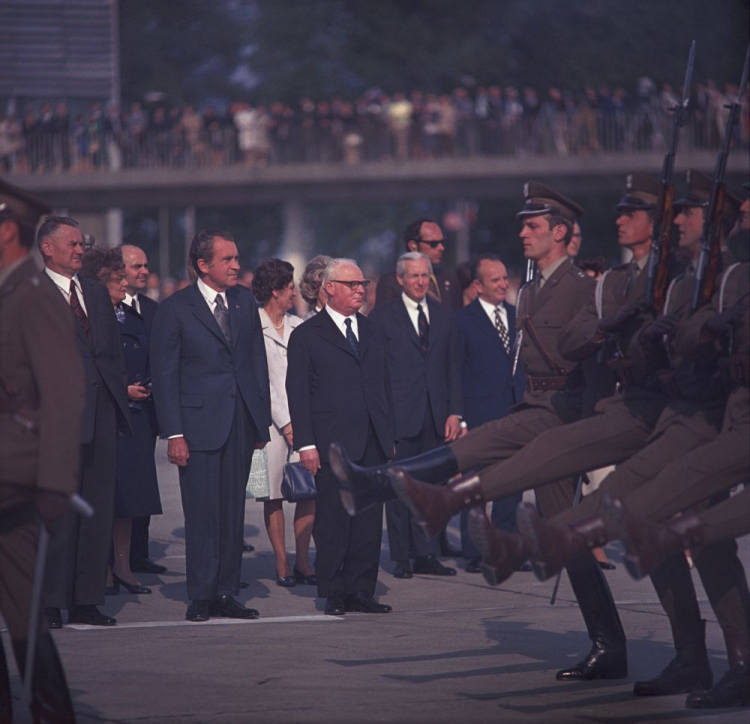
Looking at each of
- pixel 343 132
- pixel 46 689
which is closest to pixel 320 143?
pixel 343 132

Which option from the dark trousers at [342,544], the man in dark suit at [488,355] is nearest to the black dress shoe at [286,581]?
the dark trousers at [342,544]

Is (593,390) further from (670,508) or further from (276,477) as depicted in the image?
(276,477)

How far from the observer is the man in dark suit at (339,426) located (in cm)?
1027

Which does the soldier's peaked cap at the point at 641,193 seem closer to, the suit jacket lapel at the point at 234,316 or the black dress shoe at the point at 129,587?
the suit jacket lapel at the point at 234,316

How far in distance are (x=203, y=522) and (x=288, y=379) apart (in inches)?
40.0

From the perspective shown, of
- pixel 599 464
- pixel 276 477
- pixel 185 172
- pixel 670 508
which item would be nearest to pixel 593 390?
pixel 599 464

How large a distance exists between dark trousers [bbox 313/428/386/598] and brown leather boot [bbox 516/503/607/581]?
3.16 meters

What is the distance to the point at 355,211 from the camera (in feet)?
188

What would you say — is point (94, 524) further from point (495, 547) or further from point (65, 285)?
point (495, 547)

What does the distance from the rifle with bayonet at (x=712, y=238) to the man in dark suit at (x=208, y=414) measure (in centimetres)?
337

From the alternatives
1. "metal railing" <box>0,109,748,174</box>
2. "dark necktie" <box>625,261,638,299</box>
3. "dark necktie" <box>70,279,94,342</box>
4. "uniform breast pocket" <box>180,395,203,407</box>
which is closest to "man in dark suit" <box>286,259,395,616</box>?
"uniform breast pocket" <box>180,395,203,407</box>

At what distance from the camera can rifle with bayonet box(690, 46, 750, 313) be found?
752 centimetres

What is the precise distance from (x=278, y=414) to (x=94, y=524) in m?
2.26

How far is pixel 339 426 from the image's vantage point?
10.3 m
